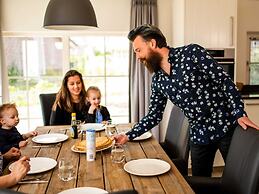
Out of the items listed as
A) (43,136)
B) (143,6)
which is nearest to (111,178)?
(43,136)

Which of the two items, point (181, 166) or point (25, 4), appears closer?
point (181, 166)

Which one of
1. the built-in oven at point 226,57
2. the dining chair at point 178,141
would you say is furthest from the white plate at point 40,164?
the built-in oven at point 226,57

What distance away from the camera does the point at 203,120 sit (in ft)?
6.79

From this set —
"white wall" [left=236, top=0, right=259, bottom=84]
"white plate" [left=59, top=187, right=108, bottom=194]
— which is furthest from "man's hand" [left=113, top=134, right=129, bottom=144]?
"white wall" [left=236, top=0, right=259, bottom=84]

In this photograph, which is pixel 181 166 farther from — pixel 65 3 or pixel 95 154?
pixel 65 3

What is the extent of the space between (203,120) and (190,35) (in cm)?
200

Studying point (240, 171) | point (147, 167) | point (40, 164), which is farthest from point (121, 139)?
point (240, 171)

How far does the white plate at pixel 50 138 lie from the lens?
2322mm

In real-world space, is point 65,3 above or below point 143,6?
below

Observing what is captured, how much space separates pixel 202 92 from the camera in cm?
201

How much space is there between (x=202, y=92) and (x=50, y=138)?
1.16 meters

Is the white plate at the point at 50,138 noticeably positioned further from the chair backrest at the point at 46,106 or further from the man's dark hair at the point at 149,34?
the chair backrest at the point at 46,106

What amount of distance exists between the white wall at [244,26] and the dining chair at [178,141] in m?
2.25

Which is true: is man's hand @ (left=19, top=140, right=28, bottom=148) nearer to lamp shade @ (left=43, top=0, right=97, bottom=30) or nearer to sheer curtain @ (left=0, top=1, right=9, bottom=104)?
lamp shade @ (left=43, top=0, right=97, bottom=30)
